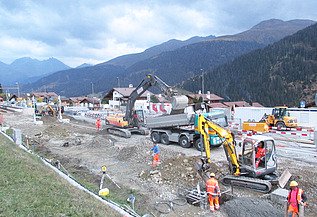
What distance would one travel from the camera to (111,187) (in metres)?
11.6

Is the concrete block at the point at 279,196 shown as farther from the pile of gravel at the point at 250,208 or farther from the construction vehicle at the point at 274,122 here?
the construction vehicle at the point at 274,122

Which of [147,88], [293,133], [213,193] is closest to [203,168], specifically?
[213,193]

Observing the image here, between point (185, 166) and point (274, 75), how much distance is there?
100 meters

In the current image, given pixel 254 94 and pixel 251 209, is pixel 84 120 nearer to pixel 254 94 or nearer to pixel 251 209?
pixel 251 209

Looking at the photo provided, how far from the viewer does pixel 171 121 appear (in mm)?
17891

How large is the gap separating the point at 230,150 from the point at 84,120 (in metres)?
27.6

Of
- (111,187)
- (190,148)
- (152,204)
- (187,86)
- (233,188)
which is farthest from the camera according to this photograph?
(187,86)

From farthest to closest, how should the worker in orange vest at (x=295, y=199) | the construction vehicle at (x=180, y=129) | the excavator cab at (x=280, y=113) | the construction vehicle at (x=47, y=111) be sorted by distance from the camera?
the construction vehicle at (x=47, y=111)
the excavator cab at (x=280, y=113)
the construction vehicle at (x=180, y=129)
the worker in orange vest at (x=295, y=199)

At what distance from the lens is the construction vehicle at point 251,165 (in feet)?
33.7

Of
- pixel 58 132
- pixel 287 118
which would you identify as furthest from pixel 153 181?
pixel 287 118

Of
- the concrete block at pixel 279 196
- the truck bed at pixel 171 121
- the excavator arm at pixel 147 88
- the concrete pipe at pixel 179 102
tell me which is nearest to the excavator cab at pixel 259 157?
the concrete block at pixel 279 196

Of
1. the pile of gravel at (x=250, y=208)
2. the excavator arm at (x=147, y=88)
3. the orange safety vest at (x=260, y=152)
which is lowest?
the pile of gravel at (x=250, y=208)

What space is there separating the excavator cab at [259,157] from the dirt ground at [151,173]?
0.82 metres

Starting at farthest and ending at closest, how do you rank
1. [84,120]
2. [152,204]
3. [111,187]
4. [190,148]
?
[84,120]
[190,148]
[111,187]
[152,204]
